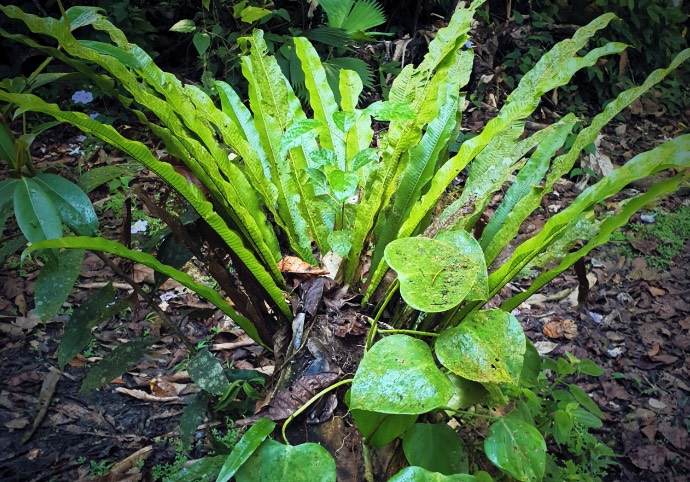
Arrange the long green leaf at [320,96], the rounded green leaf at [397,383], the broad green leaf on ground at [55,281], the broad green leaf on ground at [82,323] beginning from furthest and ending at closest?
the long green leaf at [320,96] → the broad green leaf on ground at [82,323] → the broad green leaf on ground at [55,281] → the rounded green leaf at [397,383]

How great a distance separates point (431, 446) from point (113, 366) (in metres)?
0.77

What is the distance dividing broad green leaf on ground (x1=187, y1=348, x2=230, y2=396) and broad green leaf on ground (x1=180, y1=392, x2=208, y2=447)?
147 millimetres

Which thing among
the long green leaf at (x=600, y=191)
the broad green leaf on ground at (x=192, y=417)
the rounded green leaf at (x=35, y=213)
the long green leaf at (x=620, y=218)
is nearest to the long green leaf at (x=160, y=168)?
the rounded green leaf at (x=35, y=213)

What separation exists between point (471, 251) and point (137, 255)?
2.01 ft

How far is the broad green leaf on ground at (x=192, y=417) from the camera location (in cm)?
132

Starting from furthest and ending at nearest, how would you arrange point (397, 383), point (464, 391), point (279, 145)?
point (279, 145)
point (464, 391)
point (397, 383)

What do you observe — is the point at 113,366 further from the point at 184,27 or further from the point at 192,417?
the point at 184,27

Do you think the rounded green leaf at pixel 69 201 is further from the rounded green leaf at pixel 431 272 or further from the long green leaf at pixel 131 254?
the rounded green leaf at pixel 431 272

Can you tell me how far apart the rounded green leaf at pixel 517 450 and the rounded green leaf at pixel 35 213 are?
2.93 feet

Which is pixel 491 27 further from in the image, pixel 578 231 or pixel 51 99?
pixel 578 231

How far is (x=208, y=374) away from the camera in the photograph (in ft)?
4.09

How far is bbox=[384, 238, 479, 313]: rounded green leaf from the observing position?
0.92 m

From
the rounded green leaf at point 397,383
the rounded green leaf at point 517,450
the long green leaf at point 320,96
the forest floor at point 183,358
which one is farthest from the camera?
the forest floor at point 183,358

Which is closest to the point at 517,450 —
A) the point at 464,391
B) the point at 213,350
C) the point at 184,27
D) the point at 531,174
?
the point at 464,391
